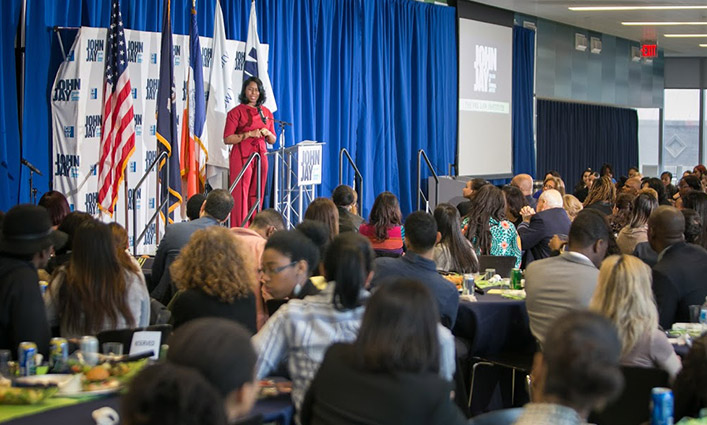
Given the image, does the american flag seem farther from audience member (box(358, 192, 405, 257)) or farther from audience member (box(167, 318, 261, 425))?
audience member (box(167, 318, 261, 425))

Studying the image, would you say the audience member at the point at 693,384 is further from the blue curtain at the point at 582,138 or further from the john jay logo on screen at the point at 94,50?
the blue curtain at the point at 582,138

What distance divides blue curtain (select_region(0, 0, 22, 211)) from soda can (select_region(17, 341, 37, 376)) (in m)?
5.71

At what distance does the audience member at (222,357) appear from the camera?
6.41 feet

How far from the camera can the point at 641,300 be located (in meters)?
3.62

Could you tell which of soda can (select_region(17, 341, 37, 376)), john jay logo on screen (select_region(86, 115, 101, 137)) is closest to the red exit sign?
john jay logo on screen (select_region(86, 115, 101, 137))

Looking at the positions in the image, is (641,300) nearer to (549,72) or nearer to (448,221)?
(448,221)

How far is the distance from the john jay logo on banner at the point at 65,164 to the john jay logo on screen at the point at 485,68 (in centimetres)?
870

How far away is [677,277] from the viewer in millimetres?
5047

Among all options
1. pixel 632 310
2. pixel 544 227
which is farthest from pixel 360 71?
pixel 632 310

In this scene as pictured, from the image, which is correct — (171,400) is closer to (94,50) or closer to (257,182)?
(257,182)

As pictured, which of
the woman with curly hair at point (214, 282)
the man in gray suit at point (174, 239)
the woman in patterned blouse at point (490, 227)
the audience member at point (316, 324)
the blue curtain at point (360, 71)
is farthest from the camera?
the blue curtain at point (360, 71)

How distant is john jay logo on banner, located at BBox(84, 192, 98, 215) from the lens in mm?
9398

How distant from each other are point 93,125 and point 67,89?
1.41ft

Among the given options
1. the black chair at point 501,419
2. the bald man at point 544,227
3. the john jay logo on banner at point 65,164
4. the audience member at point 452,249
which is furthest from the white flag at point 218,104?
the black chair at point 501,419
